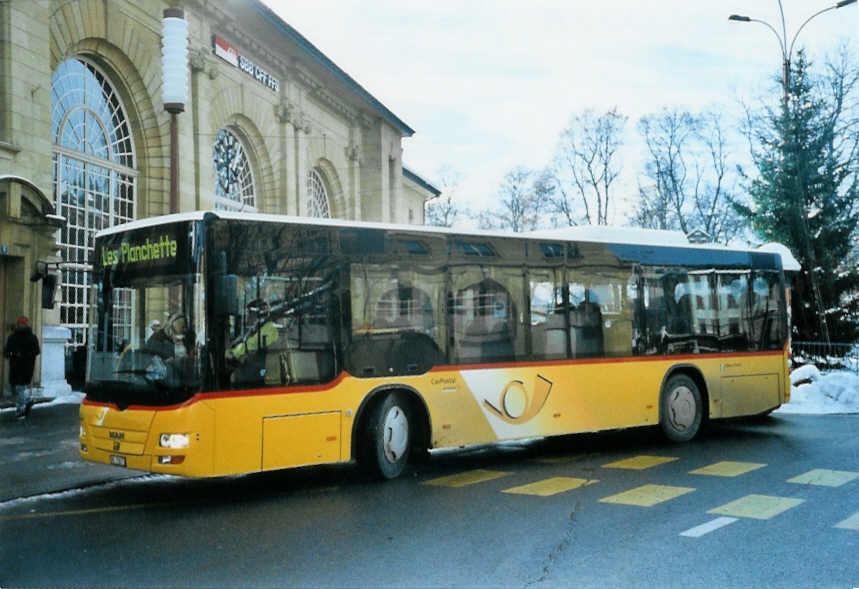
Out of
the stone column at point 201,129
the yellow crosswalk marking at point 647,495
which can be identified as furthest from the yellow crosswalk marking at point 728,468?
the stone column at point 201,129

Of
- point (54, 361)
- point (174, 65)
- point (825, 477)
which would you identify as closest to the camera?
point (825, 477)

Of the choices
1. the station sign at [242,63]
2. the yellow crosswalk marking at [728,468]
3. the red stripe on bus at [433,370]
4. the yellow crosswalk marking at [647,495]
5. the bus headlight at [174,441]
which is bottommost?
the yellow crosswalk marking at [728,468]

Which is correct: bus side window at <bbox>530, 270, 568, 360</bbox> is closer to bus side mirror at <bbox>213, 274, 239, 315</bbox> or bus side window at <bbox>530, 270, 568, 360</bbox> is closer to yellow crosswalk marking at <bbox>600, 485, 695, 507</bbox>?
yellow crosswalk marking at <bbox>600, 485, 695, 507</bbox>

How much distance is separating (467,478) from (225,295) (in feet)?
11.8

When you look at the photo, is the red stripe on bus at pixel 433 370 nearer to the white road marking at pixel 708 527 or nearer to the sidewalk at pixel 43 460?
the sidewalk at pixel 43 460

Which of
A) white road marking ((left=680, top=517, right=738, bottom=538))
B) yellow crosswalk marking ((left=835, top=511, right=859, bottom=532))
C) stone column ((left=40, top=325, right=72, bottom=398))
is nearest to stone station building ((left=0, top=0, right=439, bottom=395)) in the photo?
stone column ((left=40, top=325, right=72, bottom=398))

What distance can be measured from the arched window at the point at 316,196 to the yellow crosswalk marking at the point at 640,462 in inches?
955

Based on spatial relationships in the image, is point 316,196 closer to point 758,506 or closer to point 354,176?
point 354,176

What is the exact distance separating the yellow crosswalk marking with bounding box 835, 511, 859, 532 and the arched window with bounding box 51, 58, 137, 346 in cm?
1638

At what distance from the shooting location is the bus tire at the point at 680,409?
12490mm

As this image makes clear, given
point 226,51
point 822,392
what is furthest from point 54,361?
point 822,392

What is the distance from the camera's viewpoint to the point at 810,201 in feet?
94.2

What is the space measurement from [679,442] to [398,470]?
499 cm

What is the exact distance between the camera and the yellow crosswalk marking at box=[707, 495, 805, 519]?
7500mm
